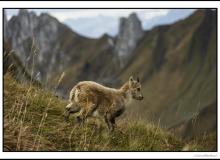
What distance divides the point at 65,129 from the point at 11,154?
100 inches

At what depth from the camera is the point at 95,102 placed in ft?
49.9

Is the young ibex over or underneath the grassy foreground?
over

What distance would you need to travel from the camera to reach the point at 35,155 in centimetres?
1214

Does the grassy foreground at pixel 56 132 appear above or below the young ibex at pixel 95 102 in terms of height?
below

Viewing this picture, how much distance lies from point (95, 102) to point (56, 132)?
192 cm

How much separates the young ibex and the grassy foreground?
0.35 metres

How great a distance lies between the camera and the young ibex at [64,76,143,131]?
1492 centimetres

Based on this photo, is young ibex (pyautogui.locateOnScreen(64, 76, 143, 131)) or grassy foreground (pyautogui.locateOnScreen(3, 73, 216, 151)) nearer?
grassy foreground (pyautogui.locateOnScreen(3, 73, 216, 151))

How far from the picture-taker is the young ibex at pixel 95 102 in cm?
1492

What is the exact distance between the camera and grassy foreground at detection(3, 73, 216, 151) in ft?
40.2

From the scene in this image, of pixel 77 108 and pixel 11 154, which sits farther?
pixel 77 108

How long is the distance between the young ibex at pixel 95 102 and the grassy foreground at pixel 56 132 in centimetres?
35

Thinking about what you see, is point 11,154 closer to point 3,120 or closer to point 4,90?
point 3,120

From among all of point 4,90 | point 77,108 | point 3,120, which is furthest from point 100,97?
point 3,120
